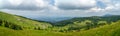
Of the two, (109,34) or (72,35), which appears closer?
(109,34)

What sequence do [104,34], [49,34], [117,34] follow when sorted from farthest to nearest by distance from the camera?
[49,34]
[104,34]
[117,34]

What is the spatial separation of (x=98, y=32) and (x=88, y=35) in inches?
213

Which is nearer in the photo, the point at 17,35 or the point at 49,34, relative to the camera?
the point at 17,35

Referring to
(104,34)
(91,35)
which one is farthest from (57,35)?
(104,34)

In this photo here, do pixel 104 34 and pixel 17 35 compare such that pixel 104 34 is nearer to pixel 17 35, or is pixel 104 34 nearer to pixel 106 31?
pixel 106 31

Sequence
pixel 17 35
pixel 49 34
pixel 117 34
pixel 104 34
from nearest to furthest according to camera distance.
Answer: pixel 117 34 < pixel 104 34 < pixel 17 35 < pixel 49 34

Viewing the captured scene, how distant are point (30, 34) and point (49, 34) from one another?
10397 millimetres

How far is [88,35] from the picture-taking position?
101438 mm

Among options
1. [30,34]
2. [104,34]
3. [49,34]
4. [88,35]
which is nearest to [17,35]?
[30,34]

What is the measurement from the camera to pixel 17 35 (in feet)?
350

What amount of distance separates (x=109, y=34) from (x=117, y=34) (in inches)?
158

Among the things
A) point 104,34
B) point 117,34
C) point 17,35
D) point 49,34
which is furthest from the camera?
point 49,34

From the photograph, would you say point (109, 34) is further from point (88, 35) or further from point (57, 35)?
point (57, 35)

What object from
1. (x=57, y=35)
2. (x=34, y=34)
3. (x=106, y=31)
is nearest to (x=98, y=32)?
(x=106, y=31)
